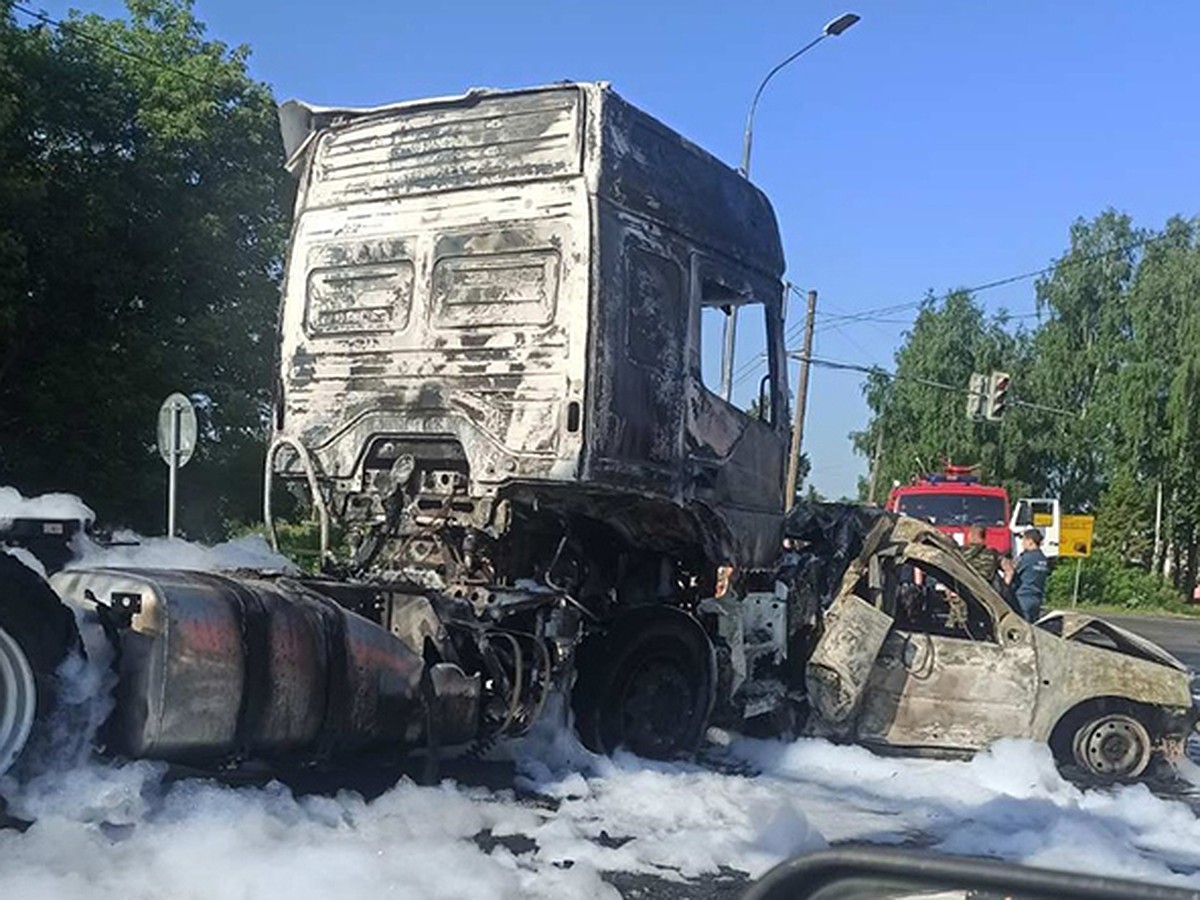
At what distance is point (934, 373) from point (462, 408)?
49.5 meters

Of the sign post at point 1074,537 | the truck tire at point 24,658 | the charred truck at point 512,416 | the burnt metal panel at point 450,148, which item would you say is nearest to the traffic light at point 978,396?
the sign post at point 1074,537

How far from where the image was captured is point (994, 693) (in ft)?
26.7

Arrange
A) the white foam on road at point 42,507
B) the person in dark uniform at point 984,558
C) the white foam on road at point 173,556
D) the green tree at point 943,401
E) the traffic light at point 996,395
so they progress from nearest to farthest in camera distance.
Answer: the white foam on road at point 42,507 < the white foam on road at point 173,556 < the person in dark uniform at point 984,558 < the traffic light at point 996,395 < the green tree at point 943,401

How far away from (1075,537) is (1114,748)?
23.4 metres

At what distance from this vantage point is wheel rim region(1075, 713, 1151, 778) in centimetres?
808

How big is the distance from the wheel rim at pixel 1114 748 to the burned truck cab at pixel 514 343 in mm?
2506

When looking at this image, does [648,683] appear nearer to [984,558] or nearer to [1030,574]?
[984,558]

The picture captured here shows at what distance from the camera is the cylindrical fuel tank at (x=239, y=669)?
4.84 metres

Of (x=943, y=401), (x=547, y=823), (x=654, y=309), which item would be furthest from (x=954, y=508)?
(x=943, y=401)

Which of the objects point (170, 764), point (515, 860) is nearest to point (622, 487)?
point (515, 860)

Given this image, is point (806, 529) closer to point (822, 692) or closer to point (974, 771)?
point (822, 692)

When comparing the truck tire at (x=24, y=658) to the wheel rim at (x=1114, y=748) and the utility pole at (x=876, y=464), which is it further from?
the utility pole at (x=876, y=464)

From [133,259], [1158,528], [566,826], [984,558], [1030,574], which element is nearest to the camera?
[566,826]

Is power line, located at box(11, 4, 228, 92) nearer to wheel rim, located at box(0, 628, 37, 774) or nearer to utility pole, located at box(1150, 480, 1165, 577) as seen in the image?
wheel rim, located at box(0, 628, 37, 774)
